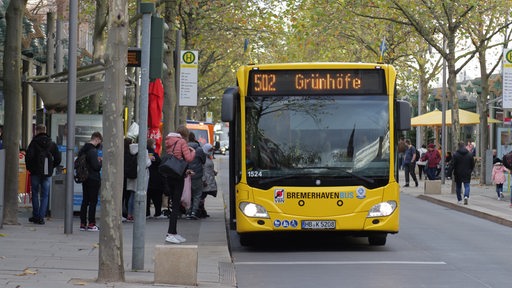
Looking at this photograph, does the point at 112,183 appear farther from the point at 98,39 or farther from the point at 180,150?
the point at 98,39

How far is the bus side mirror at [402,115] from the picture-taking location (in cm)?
1672

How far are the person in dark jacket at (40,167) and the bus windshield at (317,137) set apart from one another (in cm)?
484

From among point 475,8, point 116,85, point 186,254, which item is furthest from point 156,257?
point 475,8

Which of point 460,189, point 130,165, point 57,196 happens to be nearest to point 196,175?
point 130,165

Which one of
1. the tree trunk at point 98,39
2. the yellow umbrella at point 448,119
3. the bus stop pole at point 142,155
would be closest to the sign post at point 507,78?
the tree trunk at point 98,39

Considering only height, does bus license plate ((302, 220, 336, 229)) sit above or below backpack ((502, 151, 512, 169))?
below

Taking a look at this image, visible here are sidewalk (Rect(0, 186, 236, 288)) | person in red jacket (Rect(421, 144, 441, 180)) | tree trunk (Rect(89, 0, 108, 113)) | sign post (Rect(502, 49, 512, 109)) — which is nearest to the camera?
sidewalk (Rect(0, 186, 236, 288))

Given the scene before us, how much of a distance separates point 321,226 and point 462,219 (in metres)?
10.1

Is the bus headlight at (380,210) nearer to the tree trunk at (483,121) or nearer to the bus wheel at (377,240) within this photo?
the bus wheel at (377,240)

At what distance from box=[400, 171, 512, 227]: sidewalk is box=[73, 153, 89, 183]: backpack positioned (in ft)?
32.0

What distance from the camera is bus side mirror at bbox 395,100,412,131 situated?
16719 millimetres

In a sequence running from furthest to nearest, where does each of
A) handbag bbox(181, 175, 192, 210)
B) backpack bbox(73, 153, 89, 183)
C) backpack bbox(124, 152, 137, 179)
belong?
handbag bbox(181, 175, 192, 210) < backpack bbox(124, 152, 137, 179) < backpack bbox(73, 153, 89, 183)

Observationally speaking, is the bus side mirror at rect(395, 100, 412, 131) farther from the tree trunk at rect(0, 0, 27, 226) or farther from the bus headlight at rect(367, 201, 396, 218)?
the tree trunk at rect(0, 0, 27, 226)

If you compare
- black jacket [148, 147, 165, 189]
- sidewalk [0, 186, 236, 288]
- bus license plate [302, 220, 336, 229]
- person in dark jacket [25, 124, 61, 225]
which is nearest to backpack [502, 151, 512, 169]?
sidewalk [0, 186, 236, 288]
